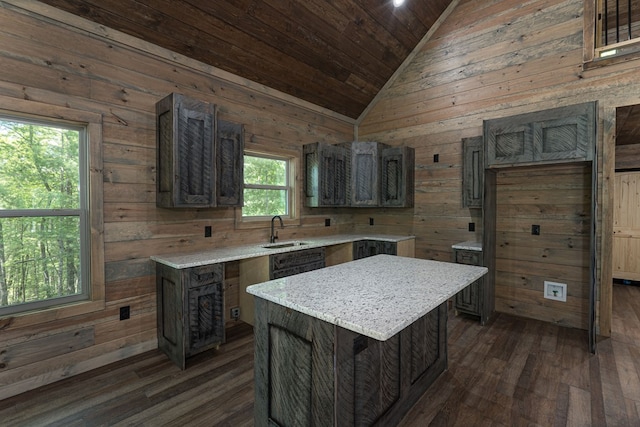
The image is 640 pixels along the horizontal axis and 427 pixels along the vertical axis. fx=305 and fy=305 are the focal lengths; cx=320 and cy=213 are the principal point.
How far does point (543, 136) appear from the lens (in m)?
2.91

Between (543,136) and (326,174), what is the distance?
2381 millimetres

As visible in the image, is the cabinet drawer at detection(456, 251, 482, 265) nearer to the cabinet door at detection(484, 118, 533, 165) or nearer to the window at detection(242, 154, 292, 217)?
the cabinet door at detection(484, 118, 533, 165)

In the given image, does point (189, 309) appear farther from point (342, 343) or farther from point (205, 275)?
point (342, 343)

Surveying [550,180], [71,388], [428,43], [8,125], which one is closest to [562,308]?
[550,180]

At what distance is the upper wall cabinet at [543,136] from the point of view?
2705 millimetres

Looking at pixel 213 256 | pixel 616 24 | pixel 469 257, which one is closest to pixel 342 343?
pixel 213 256

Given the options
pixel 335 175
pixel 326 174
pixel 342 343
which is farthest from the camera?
pixel 335 175

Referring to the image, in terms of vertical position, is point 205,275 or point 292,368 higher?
point 205,275

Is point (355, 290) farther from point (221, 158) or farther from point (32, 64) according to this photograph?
point (32, 64)

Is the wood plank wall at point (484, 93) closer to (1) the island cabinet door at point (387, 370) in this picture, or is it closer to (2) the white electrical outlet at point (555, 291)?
(2) the white electrical outlet at point (555, 291)

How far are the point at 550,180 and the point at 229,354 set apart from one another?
371 centimetres

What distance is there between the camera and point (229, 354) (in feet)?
8.77

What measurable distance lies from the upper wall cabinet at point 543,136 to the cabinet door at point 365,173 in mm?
1399

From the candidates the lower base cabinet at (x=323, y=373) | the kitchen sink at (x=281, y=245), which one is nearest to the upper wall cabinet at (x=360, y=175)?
the kitchen sink at (x=281, y=245)
